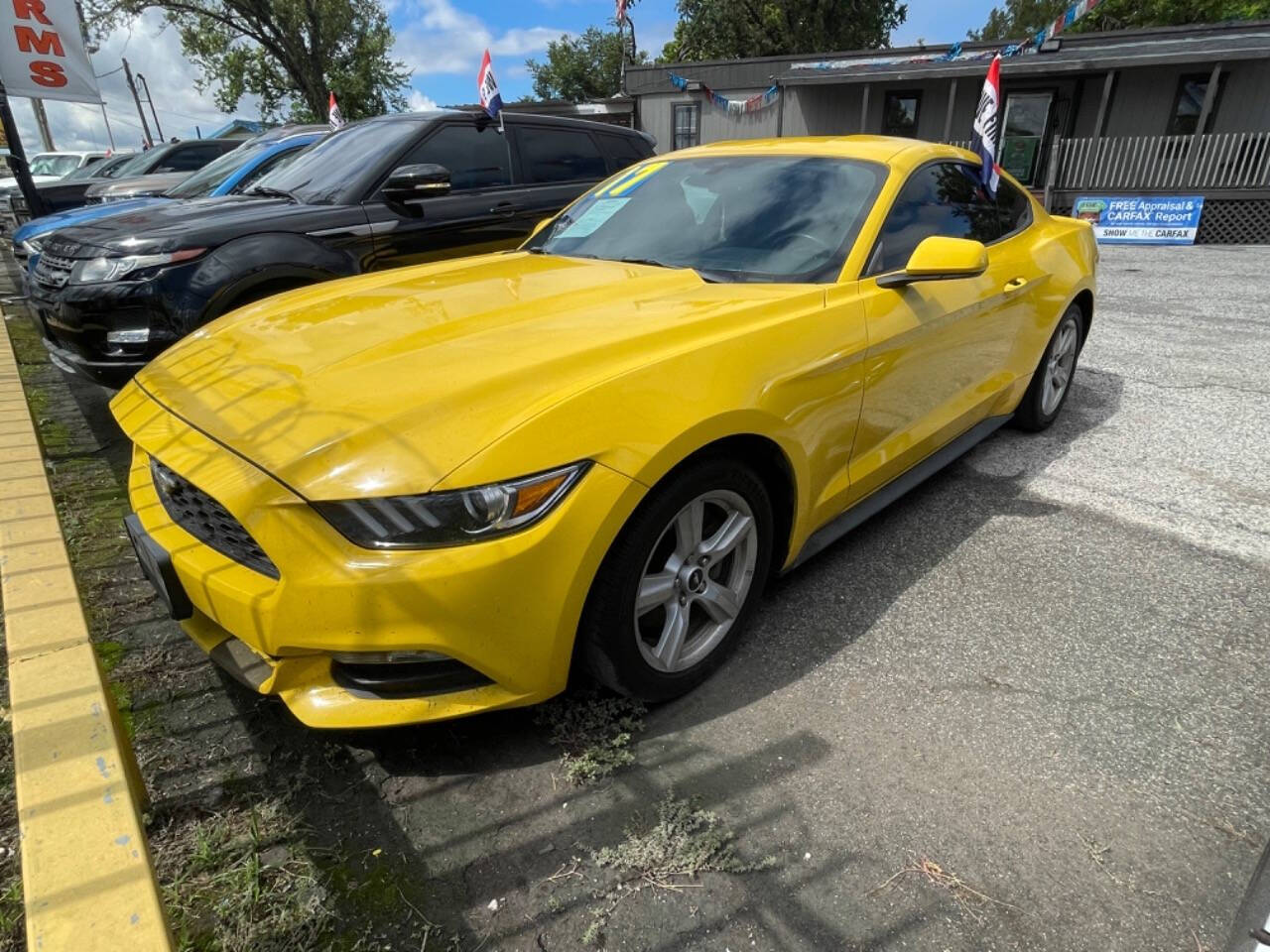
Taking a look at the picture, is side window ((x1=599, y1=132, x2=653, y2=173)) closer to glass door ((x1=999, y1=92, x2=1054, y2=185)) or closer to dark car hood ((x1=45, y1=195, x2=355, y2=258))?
dark car hood ((x1=45, y1=195, x2=355, y2=258))

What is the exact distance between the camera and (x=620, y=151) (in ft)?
20.7

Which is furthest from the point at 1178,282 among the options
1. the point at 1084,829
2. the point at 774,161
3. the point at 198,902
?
the point at 198,902

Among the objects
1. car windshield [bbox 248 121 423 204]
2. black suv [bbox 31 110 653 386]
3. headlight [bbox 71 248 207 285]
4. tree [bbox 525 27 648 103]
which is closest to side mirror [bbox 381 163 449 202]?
black suv [bbox 31 110 653 386]

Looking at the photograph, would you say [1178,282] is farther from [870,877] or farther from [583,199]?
[870,877]

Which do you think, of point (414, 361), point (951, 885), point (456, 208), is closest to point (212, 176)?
point (456, 208)

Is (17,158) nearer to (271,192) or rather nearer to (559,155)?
(271,192)

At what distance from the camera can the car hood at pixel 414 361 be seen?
1.73 m

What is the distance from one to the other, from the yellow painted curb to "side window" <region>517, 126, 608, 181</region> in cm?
434

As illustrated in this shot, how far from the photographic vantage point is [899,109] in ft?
62.5

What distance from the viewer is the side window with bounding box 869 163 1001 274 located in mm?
2871

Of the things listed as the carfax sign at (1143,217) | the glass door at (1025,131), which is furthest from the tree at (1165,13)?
the carfax sign at (1143,217)

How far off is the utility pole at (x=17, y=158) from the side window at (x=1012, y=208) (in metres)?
8.67

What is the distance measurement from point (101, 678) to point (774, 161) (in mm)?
2870

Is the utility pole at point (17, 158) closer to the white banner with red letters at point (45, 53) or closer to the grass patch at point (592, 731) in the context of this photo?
the white banner with red letters at point (45, 53)
